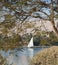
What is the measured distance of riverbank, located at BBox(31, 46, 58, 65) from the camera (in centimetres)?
949

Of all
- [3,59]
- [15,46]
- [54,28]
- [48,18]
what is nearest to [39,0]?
[48,18]

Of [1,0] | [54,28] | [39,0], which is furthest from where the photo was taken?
[54,28]

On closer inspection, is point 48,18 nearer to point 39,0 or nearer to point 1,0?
point 39,0

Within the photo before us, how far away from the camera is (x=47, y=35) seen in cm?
397

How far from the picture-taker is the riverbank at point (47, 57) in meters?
9.49

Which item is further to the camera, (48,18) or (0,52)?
(48,18)

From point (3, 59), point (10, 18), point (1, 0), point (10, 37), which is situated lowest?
point (3, 59)

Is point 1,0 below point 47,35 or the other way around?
the other way around

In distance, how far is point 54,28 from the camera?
3.90m

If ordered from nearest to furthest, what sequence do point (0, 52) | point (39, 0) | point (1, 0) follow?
1. point (1, 0)
2. point (0, 52)
3. point (39, 0)

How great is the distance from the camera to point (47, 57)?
9836 millimetres

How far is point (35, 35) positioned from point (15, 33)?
1.78ft

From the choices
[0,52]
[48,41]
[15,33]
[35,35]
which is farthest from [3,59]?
[48,41]

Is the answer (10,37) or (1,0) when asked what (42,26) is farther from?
→ (1,0)
